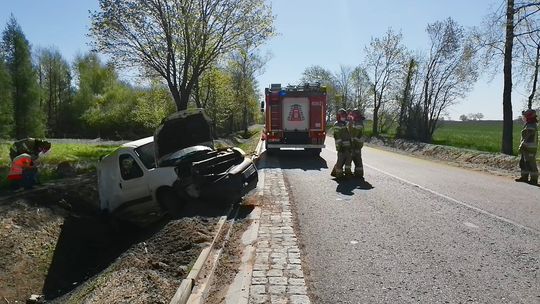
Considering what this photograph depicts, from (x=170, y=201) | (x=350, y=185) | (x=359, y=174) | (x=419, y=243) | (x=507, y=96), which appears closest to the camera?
(x=419, y=243)

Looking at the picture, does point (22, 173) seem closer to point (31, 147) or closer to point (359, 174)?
point (31, 147)

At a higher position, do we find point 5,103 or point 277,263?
point 5,103

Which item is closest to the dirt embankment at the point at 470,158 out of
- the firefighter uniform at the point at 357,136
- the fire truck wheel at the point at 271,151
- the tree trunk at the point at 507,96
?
the tree trunk at the point at 507,96

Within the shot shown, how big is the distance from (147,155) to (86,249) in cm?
236

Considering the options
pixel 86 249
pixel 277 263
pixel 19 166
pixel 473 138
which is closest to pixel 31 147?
pixel 19 166

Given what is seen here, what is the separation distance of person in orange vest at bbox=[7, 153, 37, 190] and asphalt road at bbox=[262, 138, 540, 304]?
7.07 meters

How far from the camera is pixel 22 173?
11508 mm

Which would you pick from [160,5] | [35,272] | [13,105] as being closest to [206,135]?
[35,272]

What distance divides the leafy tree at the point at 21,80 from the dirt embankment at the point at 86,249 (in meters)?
40.5

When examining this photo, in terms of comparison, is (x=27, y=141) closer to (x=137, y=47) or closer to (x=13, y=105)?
(x=137, y=47)

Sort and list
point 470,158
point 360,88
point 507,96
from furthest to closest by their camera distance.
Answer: point 360,88
point 470,158
point 507,96

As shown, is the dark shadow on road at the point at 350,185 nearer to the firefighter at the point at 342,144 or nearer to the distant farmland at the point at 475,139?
the firefighter at the point at 342,144

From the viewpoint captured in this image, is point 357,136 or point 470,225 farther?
point 357,136

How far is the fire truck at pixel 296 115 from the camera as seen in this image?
18438 millimetres
